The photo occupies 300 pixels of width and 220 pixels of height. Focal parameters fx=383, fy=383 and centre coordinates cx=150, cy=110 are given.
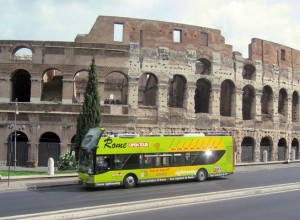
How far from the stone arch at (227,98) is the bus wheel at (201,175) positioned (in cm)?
1531

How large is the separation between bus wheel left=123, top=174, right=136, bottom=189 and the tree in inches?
334

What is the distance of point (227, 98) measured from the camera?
36844mm

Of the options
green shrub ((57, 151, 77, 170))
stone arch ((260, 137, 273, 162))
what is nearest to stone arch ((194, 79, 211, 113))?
stone arch ((260, 137, 273, 162))

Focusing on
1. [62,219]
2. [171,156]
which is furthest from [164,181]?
[62,219]

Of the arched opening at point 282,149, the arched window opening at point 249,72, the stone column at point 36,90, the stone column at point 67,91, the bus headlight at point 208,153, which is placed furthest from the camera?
the arched opening at point 282,149

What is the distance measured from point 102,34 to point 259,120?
655 inches

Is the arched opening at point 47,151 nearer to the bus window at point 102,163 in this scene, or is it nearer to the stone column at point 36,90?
the stone column at point 36,90

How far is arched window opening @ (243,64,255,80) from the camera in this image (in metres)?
36.5

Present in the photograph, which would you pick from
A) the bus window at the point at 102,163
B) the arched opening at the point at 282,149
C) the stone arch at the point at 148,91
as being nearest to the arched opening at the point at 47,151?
the stone arch at the point at 148,91

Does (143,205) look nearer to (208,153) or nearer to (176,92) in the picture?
(208,153)

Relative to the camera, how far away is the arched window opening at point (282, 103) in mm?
39219

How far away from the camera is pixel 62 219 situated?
9.93m

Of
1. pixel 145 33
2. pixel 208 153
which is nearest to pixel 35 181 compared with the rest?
pixel 208 153

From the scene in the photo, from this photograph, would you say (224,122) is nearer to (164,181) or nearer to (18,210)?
(164,181)
